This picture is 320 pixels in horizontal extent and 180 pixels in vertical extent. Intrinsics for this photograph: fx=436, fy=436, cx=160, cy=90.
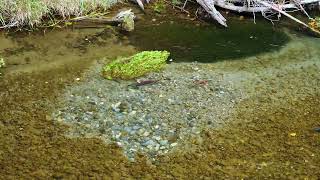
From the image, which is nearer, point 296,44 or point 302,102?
point 302,102

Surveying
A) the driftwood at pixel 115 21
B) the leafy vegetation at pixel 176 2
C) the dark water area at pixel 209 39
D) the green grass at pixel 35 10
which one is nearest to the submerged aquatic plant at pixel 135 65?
the dark water area at pixel 209 39

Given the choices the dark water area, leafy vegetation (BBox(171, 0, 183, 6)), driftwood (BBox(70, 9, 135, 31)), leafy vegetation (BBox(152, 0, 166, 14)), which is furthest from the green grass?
leafy vegetation (BBox(171, 0, 183, 6))

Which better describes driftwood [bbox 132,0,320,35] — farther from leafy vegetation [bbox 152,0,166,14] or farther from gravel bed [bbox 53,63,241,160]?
gravel bed [bbox 53,63,241,160]

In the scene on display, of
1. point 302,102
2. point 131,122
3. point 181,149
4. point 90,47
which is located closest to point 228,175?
point 181,149

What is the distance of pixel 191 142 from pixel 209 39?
15.8 feet

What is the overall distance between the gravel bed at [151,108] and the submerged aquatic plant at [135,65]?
0.23m

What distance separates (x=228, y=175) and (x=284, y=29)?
704 cm

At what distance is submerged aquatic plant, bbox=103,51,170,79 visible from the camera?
31.3 feet

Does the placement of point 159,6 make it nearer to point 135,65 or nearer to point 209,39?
point 209,39

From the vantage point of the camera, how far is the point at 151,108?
8.37m

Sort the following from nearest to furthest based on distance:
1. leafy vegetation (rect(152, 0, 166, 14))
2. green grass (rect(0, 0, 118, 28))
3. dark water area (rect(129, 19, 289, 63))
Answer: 1. dark water area (rect(129, 19, 289, 63))
2. green grass (rect(0, 0, 118, 28))
3. leafy vegetation (rect(152, 0, 166, 14))

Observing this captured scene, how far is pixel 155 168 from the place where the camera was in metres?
6.86

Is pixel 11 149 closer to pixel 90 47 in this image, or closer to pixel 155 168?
pixel 155 168

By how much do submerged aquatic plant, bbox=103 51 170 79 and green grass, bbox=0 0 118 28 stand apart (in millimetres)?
2787
